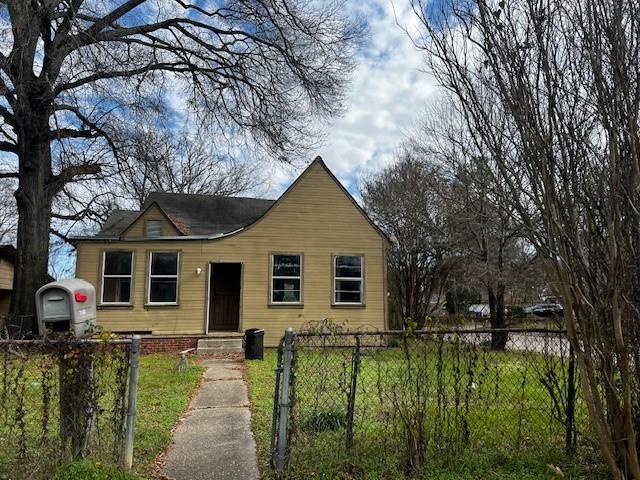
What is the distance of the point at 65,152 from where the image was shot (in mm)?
13117

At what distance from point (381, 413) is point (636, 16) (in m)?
4.57

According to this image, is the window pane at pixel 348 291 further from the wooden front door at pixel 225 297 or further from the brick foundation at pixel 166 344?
the brick foundation at pixel 166 344

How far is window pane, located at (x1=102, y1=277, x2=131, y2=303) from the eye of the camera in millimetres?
13219

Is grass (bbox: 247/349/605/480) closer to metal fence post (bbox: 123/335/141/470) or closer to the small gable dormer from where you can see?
metal fence post (bbox: 123/335/141/470)

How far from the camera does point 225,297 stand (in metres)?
14.9

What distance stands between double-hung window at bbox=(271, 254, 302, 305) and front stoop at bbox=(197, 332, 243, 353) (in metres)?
1.77

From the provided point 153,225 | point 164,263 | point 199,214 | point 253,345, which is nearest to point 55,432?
point 253,345

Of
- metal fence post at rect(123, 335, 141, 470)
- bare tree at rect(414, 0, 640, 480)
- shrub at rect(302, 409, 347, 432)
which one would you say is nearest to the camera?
bare tree at rect(414, 0, 640, 480)

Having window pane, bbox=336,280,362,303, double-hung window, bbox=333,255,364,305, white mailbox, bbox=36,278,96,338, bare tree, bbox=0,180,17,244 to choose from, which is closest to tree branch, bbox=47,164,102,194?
double-hung window, bbox=333,255,364,305

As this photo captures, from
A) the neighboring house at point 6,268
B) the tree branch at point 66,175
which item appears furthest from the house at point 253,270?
the neighboring house at point 6,268

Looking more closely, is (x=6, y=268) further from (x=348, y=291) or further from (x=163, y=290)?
(x=348, y=291)

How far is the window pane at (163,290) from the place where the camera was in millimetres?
13312

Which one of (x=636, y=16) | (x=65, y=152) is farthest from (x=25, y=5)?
(x=636, y=16)

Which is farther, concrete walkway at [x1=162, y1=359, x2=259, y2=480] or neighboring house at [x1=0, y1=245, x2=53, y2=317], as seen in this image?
neighboring house at [x1=0, y1=245, x2=53, y2=317]
